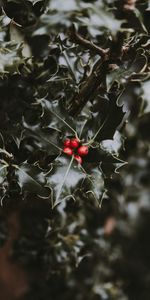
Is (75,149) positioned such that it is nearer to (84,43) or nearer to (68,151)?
(68,151)

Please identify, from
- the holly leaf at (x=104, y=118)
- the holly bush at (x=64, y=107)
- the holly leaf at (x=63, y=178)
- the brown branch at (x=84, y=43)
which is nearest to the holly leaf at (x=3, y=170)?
the holly bush at (x=64, y=107)

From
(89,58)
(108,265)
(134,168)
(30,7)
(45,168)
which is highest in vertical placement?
(30,7)

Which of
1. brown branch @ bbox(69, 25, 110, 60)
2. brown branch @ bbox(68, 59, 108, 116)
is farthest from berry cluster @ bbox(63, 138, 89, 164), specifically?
brown branch @ bbox(69, 25, 110, 60)

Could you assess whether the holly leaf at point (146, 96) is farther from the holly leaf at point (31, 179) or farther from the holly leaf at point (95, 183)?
the holly leaf at point (31, 179)

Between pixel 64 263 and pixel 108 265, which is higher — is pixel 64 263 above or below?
above

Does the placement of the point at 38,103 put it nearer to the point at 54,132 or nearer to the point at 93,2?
the point at 54,132

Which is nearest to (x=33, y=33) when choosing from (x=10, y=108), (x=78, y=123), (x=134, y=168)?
(x=78, y=123)

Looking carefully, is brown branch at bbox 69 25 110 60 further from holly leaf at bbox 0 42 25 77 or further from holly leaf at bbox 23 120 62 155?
holly leaf at bbox 23 120 62 155

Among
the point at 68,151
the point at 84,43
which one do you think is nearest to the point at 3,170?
the point at 68,151
